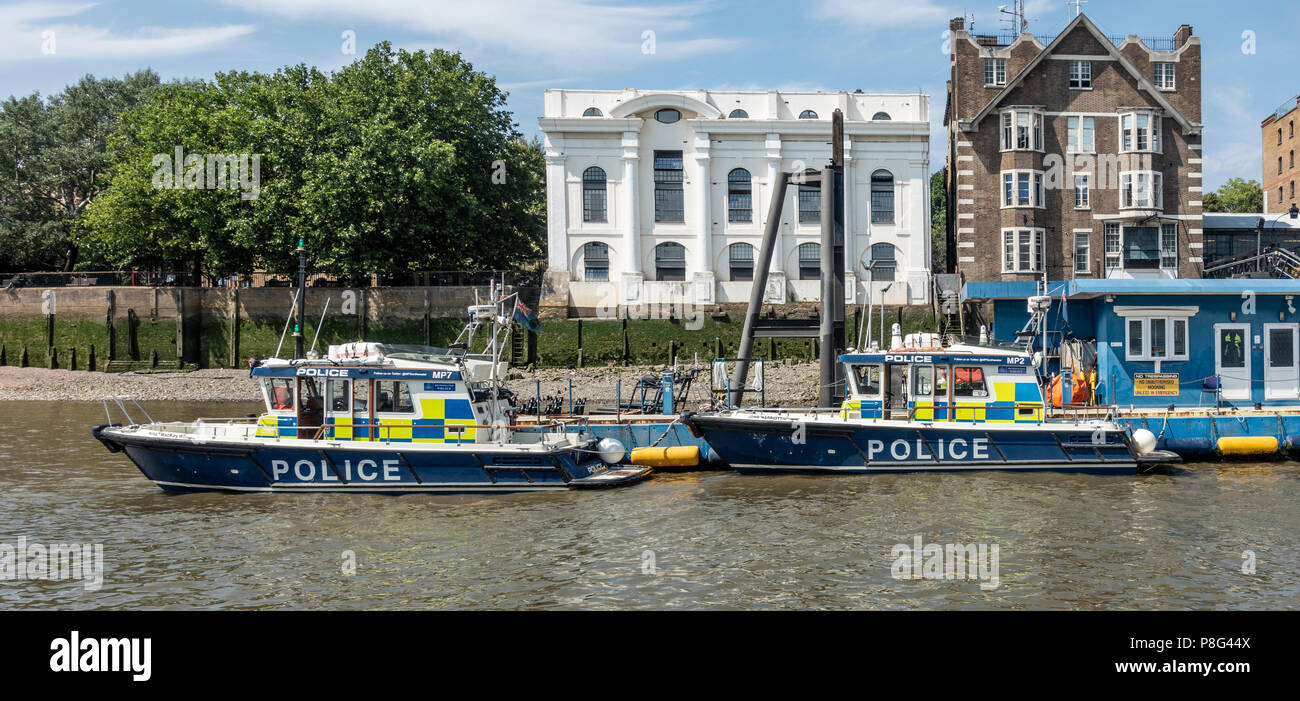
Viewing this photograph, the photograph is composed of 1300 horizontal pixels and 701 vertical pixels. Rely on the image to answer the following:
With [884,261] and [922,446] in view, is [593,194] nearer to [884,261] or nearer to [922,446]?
[884,261]

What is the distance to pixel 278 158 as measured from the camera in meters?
45.9

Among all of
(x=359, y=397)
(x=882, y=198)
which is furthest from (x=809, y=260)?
(x=359, y=397)

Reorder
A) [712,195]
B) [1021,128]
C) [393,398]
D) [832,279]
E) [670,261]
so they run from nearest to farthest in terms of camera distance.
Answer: [393,398], [832,279], [1021,128], [712,195], [670,261]

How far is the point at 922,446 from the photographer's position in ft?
75.9

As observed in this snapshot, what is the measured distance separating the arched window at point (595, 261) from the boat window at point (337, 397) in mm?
28604

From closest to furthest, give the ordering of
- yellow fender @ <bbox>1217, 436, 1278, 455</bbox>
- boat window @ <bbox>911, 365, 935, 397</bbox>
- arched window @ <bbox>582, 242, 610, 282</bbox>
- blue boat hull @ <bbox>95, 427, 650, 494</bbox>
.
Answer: blue boat hull @ <bbox>95, 427, 650, 494</bbox> < boat window @ <bbox>911, 365, 935, 397</bbox> < yellow fender @ <bbox>1217, 436, 1278, 455</bbox> < arched window @ <bbox>582, 242, 610, 282</bbox>

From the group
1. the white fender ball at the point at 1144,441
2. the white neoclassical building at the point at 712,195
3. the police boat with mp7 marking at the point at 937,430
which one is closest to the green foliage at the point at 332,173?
the white neoclassical building at the point at 712,195

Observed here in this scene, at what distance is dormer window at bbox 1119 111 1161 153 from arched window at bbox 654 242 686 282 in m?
21.3

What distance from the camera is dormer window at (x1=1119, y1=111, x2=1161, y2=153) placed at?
46094mm

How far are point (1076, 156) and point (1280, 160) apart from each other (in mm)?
28954

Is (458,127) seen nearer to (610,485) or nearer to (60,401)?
(60,401)

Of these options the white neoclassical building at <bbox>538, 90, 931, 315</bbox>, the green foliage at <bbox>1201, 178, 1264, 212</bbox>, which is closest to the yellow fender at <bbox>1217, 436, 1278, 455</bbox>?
the white neoclassical building at <bbox>538, 90, 931, 315</bbox>

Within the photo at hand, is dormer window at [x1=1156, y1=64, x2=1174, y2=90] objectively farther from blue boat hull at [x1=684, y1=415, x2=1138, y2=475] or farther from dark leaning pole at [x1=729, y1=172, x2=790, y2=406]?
blue boat hull at [x1=684, y1=415, x2=1138, y2=475]
